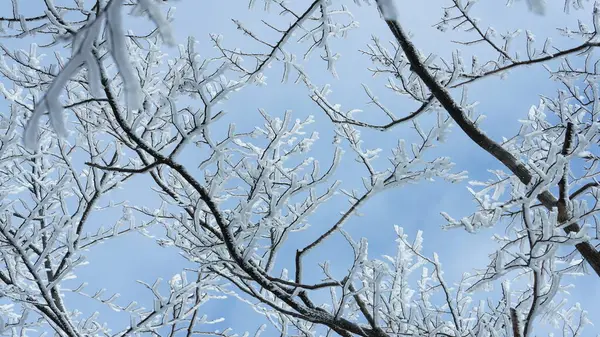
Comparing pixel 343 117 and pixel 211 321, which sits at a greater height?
pixel 343 117

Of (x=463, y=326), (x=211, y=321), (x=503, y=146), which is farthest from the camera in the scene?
(x=211, y=321)

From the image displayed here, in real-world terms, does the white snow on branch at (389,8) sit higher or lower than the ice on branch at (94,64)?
higher

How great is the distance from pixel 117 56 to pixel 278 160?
288 centimetres

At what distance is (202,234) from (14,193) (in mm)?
3599

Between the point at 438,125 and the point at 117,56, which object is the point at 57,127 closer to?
the point at 117,56

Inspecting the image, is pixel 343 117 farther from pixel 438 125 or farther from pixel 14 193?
pixel 14 193

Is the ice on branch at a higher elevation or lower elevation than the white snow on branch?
lower

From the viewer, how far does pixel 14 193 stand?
18.4ft

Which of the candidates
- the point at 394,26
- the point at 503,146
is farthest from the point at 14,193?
the point at 503,146

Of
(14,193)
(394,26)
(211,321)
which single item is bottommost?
(211,321)

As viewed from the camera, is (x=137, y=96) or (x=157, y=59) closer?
(x=137, y=96)

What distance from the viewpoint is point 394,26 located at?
3.11 metres

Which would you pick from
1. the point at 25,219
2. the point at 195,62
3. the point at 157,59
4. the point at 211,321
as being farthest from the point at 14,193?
the point at 195,62

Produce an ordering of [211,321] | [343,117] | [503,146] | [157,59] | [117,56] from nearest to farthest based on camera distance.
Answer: [117,56]
[503,146]
[343,117]
[157,59]
[211,321]
